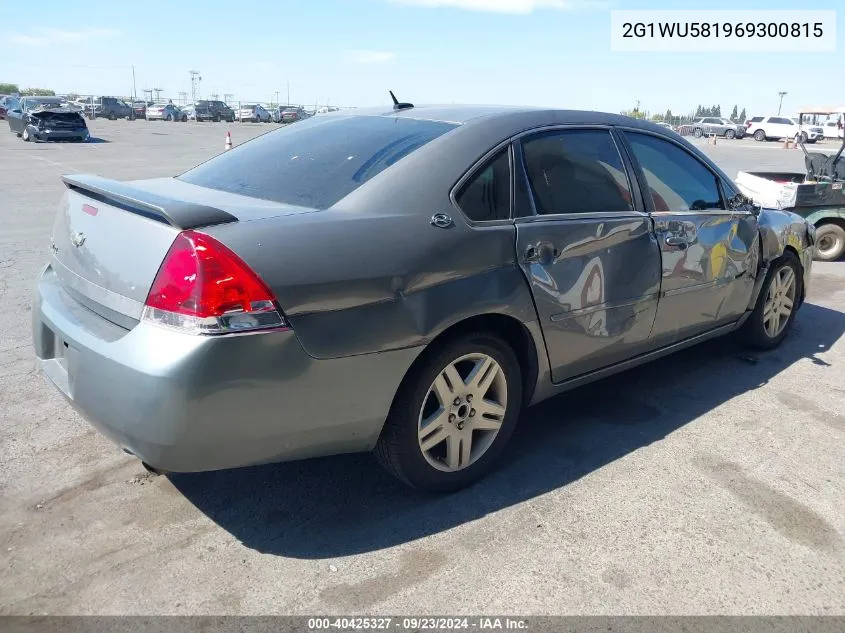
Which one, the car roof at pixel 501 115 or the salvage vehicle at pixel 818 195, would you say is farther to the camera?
the salvage vehicle at pixel 818 195

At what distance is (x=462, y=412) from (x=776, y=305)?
311 centimetres

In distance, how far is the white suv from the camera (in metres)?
47.4

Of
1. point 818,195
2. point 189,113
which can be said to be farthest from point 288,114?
point 818,195

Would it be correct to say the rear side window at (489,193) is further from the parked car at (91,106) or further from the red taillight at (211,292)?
the parked car at (91,106)

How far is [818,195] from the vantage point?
8609 millimetres

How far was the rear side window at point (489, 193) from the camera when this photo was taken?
309 cm

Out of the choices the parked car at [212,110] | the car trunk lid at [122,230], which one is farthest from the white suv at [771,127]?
the car trunk lid at [122,230]

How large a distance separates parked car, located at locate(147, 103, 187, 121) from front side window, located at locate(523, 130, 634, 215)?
53.5 m

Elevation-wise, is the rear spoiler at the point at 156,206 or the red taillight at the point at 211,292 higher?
the rear spoiler at the point at 156,206

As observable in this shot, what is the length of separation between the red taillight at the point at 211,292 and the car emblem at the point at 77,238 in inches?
26.4

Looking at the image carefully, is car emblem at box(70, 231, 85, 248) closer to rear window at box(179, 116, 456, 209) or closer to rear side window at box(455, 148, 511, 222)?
rear window at box(179, 116, 456, 209)

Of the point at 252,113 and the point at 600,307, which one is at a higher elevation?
the point at 252,113

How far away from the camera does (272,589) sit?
254 cm

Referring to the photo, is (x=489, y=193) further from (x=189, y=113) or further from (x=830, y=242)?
(x=189, y=113)
